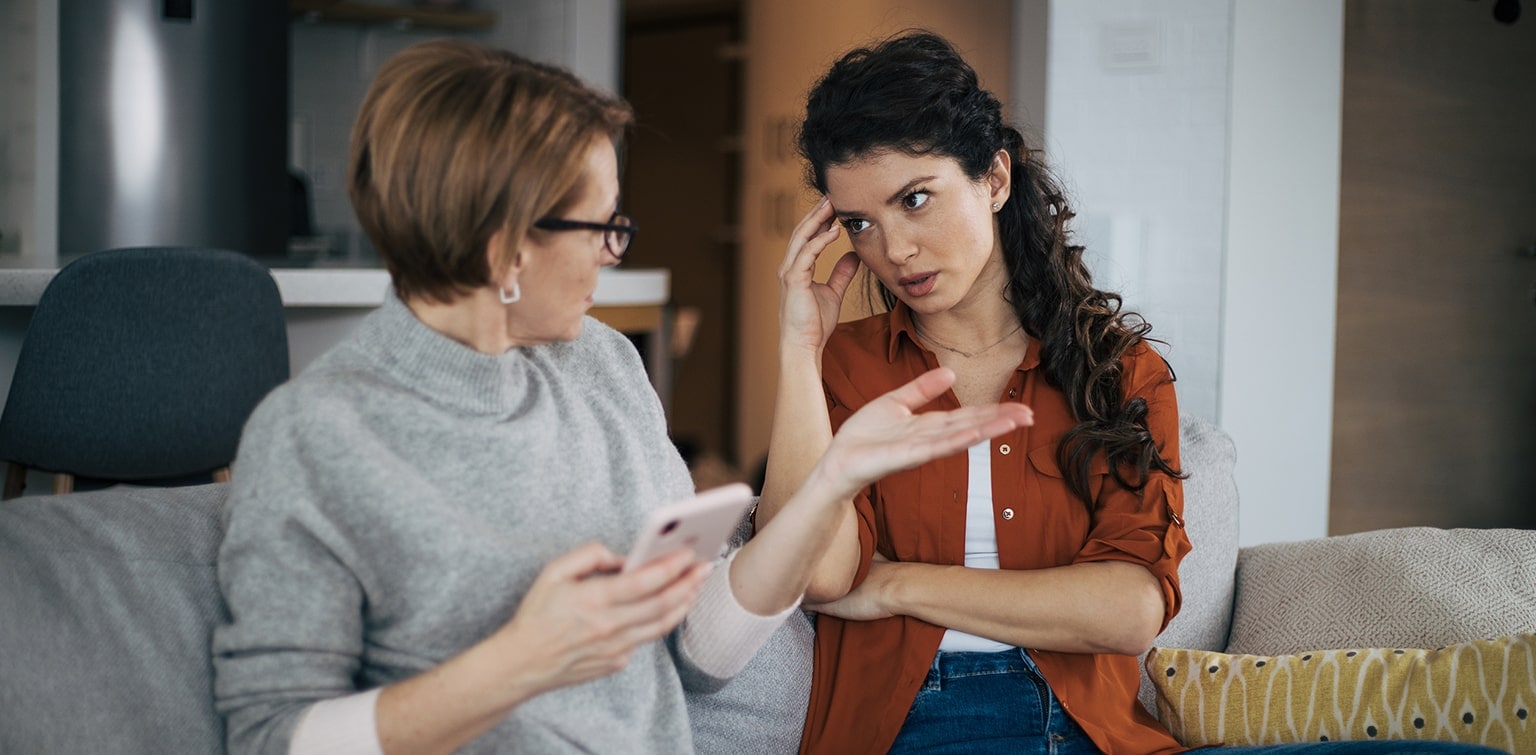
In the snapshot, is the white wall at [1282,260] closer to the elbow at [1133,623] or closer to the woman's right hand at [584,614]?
the elbow at [1133,623]

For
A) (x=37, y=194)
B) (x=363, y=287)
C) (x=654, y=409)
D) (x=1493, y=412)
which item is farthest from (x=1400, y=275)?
(x=37, y=194)

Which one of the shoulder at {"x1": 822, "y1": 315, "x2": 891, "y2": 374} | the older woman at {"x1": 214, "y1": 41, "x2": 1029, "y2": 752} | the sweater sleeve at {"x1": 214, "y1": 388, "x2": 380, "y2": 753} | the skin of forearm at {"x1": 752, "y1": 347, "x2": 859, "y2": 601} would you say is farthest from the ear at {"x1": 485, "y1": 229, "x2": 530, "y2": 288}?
the shoulder at {"x1": 822, "y1": 315, "x2": 891, "y2": 374}

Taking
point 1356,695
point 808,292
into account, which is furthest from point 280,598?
point 1356,695

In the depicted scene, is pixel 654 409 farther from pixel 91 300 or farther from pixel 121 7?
pixel 121 7

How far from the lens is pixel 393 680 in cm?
117

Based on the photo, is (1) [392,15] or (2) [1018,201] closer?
(2) [1018,201]

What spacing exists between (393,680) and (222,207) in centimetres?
321

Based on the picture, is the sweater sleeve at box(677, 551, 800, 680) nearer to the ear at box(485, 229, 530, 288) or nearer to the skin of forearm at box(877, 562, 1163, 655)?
the skin of forearm at box(877, 562, 1163, 655)

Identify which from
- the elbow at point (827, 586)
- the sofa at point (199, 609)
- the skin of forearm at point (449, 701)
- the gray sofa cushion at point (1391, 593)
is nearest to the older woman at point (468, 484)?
the skin of forearm at point (449, 701)

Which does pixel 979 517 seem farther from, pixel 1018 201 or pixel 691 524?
pixel 691 524

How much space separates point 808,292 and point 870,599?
1.25 ft

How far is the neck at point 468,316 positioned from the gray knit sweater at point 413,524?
2 cm

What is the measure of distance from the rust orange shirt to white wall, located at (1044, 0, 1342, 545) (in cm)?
206

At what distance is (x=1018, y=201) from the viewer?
1819mm
